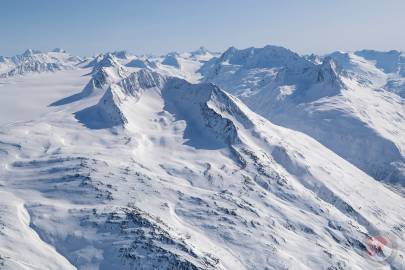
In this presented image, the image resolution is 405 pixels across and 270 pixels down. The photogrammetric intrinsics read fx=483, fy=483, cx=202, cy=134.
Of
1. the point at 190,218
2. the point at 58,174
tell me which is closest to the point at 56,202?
the point at 58,174

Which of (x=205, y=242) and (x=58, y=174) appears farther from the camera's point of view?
(x=58, y=174)

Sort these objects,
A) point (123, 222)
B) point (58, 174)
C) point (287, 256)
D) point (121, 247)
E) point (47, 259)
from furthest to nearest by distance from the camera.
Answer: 1. point (58, 174)
2. point (287, 256)
3. point (123, 222)
4. point (121, 247)
5. point (47, 259)

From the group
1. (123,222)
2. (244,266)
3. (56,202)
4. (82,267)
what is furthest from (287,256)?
(56,202)

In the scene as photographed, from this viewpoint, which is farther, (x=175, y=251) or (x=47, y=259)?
(x=175, y=251)

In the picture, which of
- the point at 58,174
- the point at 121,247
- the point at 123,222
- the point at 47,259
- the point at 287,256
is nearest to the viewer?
the point at 47,259

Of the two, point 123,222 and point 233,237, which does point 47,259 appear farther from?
point 233,237

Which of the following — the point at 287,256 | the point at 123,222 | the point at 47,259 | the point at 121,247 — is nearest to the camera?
the point at 47,259

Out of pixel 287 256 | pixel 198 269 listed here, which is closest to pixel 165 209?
pixel 198 269

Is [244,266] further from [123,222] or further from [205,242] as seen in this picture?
[123,222]
